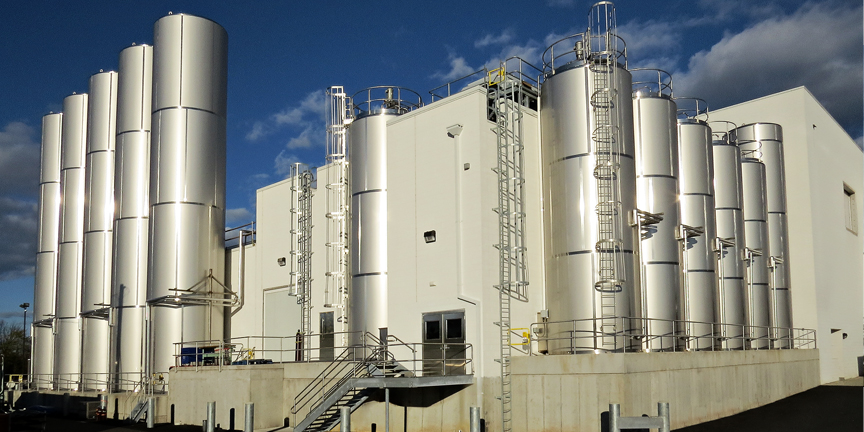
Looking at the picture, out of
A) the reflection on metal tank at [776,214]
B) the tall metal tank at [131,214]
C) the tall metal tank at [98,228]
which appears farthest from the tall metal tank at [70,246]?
the reflection on metal tank at [776,214]

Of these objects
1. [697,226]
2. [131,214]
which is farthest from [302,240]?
[697,226]

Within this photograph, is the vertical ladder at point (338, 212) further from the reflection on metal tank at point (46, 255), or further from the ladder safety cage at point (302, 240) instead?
the reflection on metal tank at point (46, 255)

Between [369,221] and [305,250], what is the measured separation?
A: 6.24 m

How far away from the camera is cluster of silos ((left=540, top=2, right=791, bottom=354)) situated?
2350 centimetres

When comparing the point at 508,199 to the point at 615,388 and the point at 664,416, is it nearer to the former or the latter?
the point at 615,388

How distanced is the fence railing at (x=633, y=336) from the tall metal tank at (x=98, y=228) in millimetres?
21744

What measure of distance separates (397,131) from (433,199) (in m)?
3.29

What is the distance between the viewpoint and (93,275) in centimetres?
3728

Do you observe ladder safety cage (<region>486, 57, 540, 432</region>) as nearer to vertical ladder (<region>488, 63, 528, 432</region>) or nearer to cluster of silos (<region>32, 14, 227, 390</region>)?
vertical ladder (<region>488, 63, 528, 432</region>)

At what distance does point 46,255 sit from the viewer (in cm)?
4341

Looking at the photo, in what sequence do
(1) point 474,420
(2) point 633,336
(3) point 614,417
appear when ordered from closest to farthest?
(3) point 614,417, (1) point 474,420, (2) point 633,336

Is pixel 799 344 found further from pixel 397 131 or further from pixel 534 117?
pixel 397 131

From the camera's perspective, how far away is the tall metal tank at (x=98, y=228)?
36156 millimetres

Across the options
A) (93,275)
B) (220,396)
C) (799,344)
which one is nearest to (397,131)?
(220,396)
